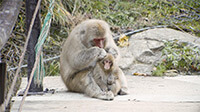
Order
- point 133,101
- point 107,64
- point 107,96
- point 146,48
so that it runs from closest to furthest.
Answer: point 133,101 < point 107,96 < point 107,64 < point 146,48

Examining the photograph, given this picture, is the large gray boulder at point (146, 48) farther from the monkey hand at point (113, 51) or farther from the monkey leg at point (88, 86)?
the monkey leg at point (88, 86)

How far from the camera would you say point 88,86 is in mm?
5184

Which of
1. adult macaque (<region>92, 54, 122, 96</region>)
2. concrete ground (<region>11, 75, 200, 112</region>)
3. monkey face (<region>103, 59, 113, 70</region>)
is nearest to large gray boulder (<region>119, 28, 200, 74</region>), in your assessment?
concrete ground (<region>11, 75, 200, 112</region>)

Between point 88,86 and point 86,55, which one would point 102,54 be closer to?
point 86,55

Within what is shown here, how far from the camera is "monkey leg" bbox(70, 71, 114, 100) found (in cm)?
500

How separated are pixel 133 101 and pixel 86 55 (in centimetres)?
109

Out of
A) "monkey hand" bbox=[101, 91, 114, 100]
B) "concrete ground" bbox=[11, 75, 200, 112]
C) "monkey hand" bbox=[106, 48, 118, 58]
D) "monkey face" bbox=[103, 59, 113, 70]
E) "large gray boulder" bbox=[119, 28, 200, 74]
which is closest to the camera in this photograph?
"concrete ground" bbox=[11, 75, 200, 112]

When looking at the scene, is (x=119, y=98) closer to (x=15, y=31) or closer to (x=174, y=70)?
(x=174, y=70)

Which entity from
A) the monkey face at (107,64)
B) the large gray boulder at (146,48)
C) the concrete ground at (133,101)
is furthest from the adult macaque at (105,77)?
the large gray boulder at (146,48)

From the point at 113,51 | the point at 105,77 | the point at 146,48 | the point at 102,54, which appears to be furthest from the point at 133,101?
the point at 146,48

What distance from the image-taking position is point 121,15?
35.7 feet

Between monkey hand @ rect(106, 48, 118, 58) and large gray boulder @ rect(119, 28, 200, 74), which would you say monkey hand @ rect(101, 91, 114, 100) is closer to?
monkey hand @ rect(106, 48, 118, 58)

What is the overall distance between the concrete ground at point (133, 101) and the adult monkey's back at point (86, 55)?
0.16 metres

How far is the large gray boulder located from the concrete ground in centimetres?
225
